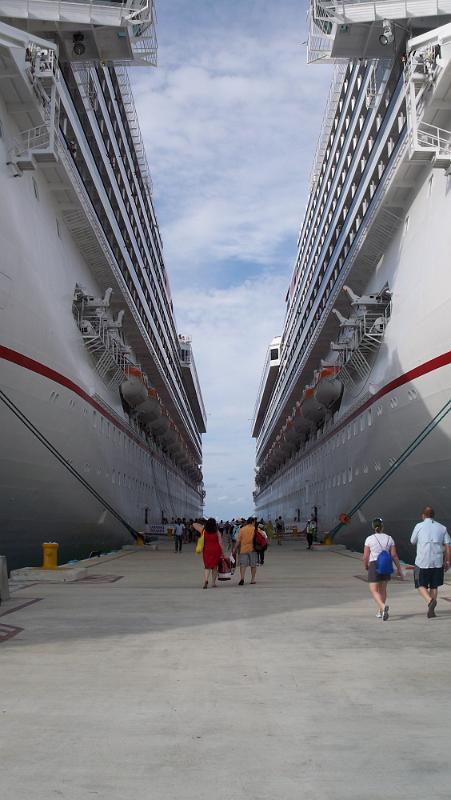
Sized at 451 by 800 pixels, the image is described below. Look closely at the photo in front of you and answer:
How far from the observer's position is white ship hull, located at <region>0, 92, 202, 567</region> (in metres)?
14.1

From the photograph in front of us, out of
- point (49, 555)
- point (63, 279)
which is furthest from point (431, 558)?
point (63, 279)

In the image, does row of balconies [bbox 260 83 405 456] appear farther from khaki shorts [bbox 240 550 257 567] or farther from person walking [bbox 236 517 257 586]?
khaki shorts [bbox 240 550 257 567]

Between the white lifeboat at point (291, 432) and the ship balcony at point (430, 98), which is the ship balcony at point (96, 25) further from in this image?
the white lifeboat at point (291, 432)

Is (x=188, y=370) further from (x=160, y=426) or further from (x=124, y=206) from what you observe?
(x=124, y=206)

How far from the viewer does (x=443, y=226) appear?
1459 cm

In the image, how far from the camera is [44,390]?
51.5ft

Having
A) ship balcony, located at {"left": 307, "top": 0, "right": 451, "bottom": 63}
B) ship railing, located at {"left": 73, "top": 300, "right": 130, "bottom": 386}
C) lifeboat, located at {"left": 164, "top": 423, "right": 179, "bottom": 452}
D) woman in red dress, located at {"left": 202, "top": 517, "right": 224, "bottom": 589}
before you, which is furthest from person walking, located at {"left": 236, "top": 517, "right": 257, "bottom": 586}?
lifeboat, located at {"left": 164, "top": 423, "right": 179, "bottom": 452}

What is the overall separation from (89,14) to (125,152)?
15357mm

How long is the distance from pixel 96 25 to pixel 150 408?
18445 millimetres

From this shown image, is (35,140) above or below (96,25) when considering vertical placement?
below

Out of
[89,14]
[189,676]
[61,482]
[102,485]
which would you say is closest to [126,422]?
[102,485]

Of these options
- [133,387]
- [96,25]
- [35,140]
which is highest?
[96,25]

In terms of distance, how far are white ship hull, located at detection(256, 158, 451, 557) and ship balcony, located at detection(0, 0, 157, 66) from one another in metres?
7.97

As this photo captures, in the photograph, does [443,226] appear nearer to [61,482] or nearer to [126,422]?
[61,482]
